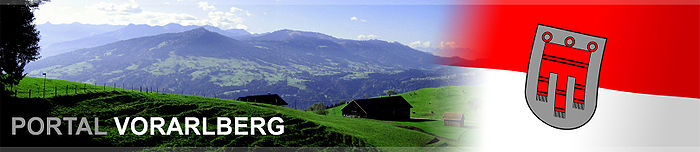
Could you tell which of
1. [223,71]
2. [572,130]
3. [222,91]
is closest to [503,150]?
[572,130]

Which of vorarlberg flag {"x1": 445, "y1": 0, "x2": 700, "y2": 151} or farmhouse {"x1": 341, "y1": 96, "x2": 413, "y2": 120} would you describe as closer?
vorarlberg flag {"x1": 445, "y1": 0, "x2": 700, "y2": 151}

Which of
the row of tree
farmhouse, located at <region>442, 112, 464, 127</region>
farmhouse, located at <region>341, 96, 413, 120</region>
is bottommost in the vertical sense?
farmhouse, located at <region>341, 96, 413, 120</region>

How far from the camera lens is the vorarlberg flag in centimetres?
220

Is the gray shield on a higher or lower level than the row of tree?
lower

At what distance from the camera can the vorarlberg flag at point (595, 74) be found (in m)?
2.20

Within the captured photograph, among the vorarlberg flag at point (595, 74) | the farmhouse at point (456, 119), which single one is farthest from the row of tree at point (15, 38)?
the vorarlberg flag at point (595, 74)

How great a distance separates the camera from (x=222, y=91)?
13288 centimetres

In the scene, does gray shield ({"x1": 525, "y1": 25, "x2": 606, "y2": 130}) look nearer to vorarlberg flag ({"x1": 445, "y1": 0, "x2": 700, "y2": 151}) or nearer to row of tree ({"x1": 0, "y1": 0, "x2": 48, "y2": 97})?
vorarlberg flag ({"x1": 445, "y1": 0, "x2": 700, "y2": 151})

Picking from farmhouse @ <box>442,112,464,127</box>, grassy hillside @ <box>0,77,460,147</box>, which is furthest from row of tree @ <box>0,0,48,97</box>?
farmhouse @ <box>442,112,464,127</box>

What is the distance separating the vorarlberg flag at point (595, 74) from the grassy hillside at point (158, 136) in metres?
2.10
